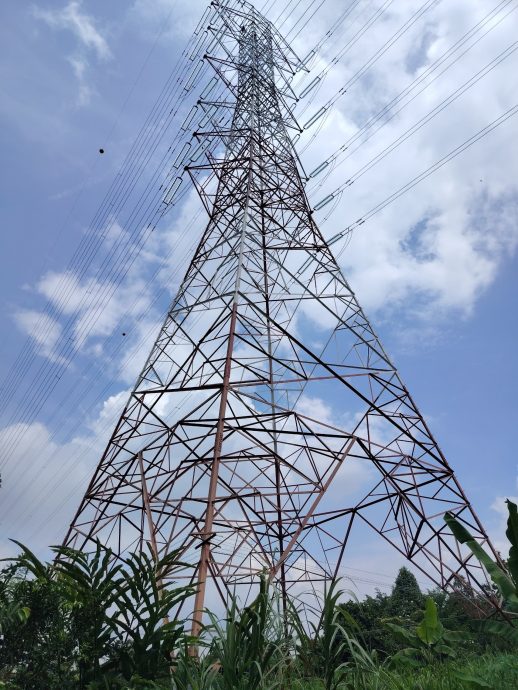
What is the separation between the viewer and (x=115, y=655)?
6.15 m

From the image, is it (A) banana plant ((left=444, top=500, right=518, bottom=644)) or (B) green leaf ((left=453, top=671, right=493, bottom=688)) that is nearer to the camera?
(B) green leaf ((left=453, top=671, right=493, bottom=688))

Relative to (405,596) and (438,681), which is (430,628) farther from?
(405,596)

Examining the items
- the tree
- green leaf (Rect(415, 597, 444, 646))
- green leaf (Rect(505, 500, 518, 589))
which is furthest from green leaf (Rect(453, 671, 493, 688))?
the tree

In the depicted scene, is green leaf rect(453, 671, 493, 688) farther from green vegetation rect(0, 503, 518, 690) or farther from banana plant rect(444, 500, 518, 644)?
banana plant rect(444, 500, 518, 644)

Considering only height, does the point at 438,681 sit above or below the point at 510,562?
below

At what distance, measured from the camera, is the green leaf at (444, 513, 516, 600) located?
21.6 ft

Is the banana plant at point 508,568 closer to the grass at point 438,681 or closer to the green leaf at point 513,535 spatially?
the green leaf at point 513,535

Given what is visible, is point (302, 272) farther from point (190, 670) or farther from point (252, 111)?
point (190, 670)

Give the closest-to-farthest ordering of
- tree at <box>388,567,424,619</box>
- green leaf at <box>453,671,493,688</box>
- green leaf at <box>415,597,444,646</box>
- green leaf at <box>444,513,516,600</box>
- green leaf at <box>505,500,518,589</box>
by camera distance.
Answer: green leaf at <box>453,671,493,688</box> → green leaf at <box>505,500,518,589</box> → green leaf at <box>444,513,516,600</box> → green leaf at <box>415,597,444,646</box> → tree at <box>388,567,424,619</box>

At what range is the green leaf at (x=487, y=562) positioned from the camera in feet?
21.6


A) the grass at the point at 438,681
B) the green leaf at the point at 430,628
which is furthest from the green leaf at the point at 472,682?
the green leaf at the point at 430,628

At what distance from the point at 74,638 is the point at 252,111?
15.0 m

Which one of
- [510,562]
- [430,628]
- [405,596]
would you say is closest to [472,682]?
[510,562]

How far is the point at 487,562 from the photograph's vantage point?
692 centimetres
